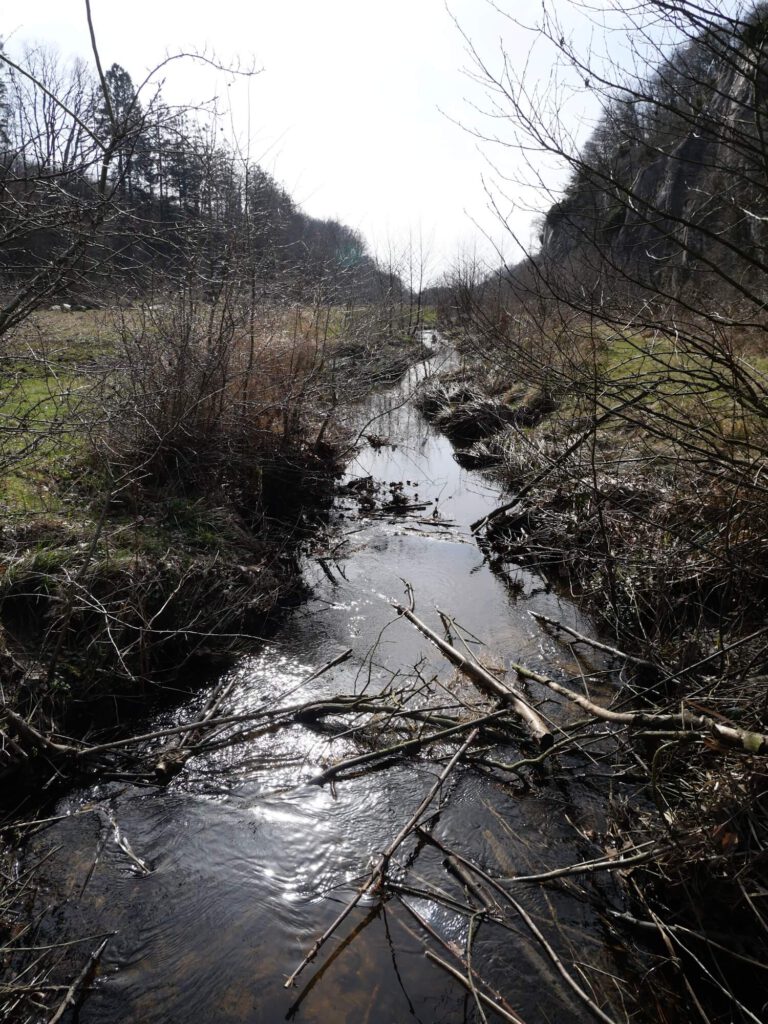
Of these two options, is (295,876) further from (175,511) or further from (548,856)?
(175,511)

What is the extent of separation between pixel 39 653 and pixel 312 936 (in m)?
2.52

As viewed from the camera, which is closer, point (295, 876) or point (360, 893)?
point (360, 893)

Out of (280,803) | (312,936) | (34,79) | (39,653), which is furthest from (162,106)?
(312,936)

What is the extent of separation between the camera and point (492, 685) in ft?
15.1

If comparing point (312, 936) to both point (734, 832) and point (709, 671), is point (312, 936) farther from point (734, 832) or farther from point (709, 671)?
point (709, 671)

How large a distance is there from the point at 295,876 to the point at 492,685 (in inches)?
70.7

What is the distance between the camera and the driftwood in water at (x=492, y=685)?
391cm

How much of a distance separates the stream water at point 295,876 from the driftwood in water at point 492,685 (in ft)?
0.63

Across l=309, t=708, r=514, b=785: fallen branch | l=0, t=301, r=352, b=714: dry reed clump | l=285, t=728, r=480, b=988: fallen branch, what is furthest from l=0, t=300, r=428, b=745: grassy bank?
l=285, t=728, r=480, b=988: fallen branch

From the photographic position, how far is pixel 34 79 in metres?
2.52

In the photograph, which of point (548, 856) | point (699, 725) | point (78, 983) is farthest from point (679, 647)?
point (78, 983)

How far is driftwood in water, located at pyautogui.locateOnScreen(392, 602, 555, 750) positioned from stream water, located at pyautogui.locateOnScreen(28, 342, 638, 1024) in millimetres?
191

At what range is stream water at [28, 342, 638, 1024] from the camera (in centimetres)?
283

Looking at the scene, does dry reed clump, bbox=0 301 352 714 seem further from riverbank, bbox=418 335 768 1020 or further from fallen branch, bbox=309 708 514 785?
riverbank, bbox=418 335 768 1020
